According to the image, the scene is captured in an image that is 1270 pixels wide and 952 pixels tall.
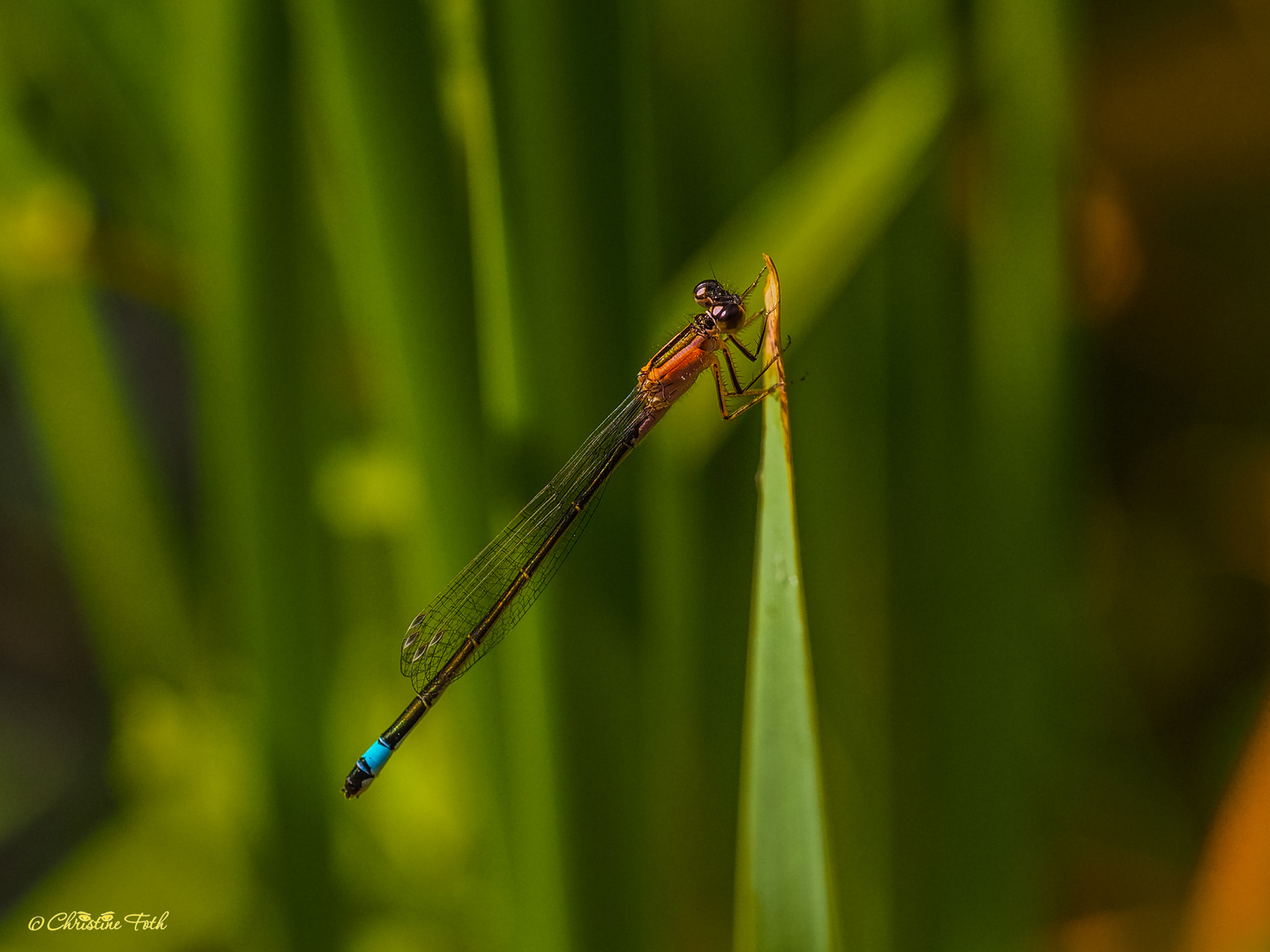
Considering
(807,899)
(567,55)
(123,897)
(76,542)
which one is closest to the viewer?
(807,899)

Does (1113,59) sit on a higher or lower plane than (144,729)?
higher

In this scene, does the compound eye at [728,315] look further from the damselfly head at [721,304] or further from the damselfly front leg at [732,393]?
the damselfly front leg at [732,393]

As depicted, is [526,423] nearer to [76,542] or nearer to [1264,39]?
[76,542]

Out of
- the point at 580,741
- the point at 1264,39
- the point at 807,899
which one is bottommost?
the point at 807,899

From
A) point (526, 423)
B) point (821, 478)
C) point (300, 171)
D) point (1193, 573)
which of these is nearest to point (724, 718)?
point (821, 478)

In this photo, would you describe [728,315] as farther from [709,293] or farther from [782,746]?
[782,746]

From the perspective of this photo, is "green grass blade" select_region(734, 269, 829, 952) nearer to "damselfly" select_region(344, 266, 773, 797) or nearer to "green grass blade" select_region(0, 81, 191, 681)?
"damselfly" select_region(344, 266, 773, 797)

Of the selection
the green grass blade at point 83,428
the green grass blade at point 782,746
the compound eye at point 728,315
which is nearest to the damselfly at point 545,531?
the compound eye at point 728,315

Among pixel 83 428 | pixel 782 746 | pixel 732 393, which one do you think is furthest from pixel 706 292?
pixel 83 428
